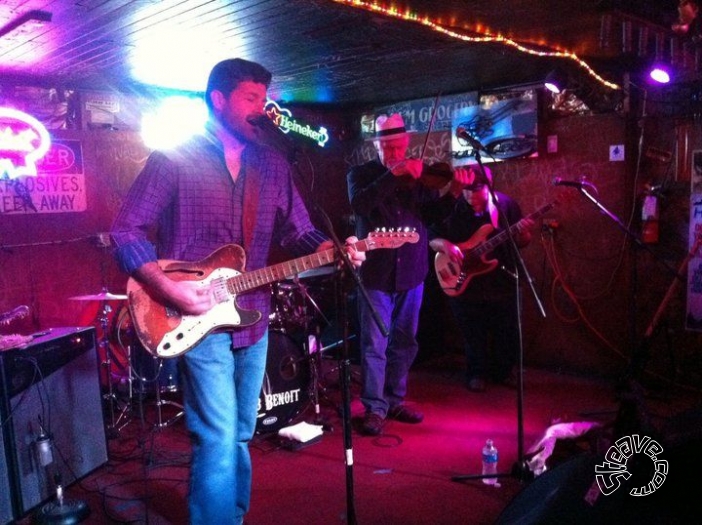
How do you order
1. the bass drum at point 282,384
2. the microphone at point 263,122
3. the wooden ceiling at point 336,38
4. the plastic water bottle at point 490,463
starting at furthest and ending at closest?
the bass drum at point 282,384 → the wooden ceiling at point 336,38 → the plastic water bottle at point 490,463 → the microphone at point 263,122

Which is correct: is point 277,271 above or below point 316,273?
above

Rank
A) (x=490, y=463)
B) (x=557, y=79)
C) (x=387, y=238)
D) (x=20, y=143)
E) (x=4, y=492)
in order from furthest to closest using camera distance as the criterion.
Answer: (x=20, y=143)
(x=557, y=79)
(x=490, y=463)
(x=4, y=492)
(x=387, y=238)

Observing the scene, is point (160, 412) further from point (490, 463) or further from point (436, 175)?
point (436, 175)

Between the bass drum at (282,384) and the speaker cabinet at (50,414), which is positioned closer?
the speaker cabinet at (50,414)

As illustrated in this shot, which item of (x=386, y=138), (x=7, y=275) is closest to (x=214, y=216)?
(x=386, y=138)

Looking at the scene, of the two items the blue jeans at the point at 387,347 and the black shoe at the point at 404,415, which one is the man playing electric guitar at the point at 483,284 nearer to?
the blue jeans at the point at 387,347

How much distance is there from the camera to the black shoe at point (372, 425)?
14.7 ft

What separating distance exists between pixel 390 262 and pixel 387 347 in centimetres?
82

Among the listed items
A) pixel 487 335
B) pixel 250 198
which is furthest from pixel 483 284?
pixel 250 198

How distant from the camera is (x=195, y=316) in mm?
2582

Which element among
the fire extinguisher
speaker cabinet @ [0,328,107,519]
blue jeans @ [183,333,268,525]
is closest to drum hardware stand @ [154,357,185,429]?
speaker cabinet @ [0,328,107,519]

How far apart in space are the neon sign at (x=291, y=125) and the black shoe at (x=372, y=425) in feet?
A: 10.5

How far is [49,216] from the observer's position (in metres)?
5.58

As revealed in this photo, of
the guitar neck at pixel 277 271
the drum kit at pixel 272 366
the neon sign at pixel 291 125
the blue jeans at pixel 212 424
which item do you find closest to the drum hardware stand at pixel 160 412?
the drum kit at pixel 272 366
